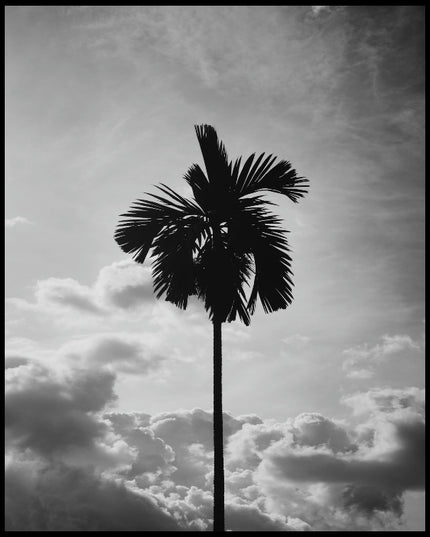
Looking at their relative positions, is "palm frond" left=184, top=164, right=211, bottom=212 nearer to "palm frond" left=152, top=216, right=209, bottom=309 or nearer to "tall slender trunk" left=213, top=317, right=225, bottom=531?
"palm frond" left=152, top=216, right=209, bottom=309

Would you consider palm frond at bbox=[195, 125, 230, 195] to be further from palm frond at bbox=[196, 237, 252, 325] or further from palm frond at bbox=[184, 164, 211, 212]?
palm frond at bbox=[196, 237, 252, 325]

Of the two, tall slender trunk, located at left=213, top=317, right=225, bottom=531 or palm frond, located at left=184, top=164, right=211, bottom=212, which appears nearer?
tall slender trunk, located at left=213, top=317, right=225, bottom=531

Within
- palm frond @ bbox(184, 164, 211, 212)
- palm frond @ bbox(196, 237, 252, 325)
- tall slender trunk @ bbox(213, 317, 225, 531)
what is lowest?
tall slender trunk @ bbox(213, 317, 225, 531)

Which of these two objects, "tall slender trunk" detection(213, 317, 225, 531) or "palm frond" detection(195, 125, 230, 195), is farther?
"palm frond" detection(195, 125, 230, 195)

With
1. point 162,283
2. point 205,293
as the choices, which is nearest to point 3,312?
point 162,283

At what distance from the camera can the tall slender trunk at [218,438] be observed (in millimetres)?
8537

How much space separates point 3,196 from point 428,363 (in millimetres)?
10851

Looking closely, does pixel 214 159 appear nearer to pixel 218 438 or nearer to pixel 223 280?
pixel 223 280

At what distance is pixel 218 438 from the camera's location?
29.4 feet

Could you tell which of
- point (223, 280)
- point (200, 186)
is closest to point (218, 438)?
point (223, 280)

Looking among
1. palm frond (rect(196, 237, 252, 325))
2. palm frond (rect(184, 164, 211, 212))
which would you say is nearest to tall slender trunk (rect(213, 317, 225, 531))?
palm frond (rect(196, 237, 252, 325))

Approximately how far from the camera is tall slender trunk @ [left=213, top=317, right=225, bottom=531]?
854cm

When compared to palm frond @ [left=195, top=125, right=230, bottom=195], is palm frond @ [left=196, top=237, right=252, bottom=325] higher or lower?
lower

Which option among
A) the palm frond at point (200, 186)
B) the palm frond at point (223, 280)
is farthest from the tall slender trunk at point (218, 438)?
the palm frond at point (200, 186)
